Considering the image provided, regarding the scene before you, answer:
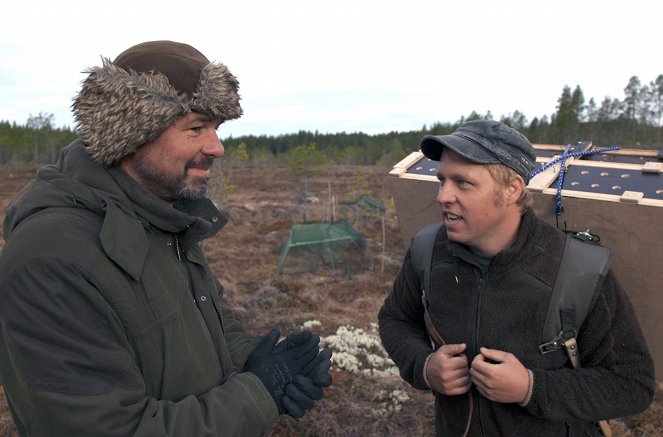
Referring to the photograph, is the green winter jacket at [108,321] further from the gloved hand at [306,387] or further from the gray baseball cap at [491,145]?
the gray baseball cap at [491,145]

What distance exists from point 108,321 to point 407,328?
135 cm

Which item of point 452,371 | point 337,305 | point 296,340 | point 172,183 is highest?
point 172,183

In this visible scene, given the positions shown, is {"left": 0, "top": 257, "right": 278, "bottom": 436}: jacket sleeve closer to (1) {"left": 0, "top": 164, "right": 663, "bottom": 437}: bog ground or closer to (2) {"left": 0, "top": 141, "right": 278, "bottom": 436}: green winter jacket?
(2) {"left": 0, "top": 141, "right": 278, "bottom": 436}: green winter jacket

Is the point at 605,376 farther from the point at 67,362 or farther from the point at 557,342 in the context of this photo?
the point at 67,362

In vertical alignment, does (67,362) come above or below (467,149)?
below

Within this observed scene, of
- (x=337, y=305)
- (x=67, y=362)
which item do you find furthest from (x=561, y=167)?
(x=337, y=305)

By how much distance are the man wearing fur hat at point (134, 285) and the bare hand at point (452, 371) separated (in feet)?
1.46

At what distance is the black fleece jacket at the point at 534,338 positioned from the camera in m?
1.84

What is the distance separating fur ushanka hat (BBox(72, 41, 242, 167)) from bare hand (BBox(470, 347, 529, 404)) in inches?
51.8

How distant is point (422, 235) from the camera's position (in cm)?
225

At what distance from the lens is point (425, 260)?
2.18m

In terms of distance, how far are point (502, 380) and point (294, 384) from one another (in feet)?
2.45

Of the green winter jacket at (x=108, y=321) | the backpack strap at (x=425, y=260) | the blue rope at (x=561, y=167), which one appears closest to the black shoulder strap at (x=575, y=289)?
the blue rope at (x=561, y=167)

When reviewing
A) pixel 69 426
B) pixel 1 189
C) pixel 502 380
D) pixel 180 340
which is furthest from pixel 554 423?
pixel 1 189
